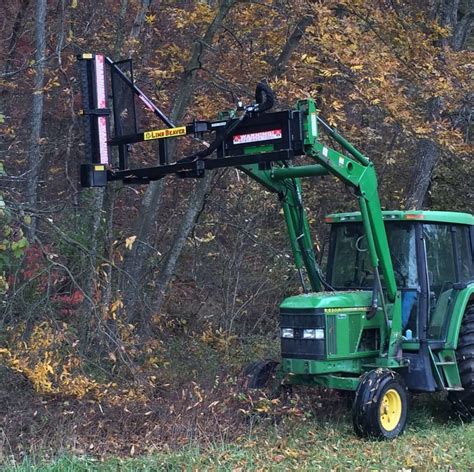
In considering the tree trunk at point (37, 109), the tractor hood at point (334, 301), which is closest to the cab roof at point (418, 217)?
the tractor hood at point (334, 301)

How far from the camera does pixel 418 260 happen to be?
857 centimetres

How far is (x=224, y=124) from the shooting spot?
6973 mm

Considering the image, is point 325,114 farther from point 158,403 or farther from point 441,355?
point 158,403

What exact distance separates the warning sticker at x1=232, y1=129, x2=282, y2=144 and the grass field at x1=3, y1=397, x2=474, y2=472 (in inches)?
107

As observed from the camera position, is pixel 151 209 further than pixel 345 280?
Yes

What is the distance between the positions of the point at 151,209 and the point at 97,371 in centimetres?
281

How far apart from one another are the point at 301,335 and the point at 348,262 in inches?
53.2

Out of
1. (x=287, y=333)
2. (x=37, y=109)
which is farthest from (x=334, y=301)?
(x=37, y=109)

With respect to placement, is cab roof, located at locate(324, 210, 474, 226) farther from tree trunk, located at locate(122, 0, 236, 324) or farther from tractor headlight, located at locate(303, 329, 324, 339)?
tree trunk, located at locate(122, 0, 236, 324)

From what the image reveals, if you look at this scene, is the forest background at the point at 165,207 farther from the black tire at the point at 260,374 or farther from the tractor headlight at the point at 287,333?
the tractor headlight at the point at 287,333

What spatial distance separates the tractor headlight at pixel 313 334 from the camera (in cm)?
798

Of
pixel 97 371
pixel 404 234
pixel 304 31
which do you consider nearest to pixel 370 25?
pixel 304 31

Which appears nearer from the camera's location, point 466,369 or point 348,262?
point 466,369

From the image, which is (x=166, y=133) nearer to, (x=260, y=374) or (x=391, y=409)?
(x=260, y=374)
